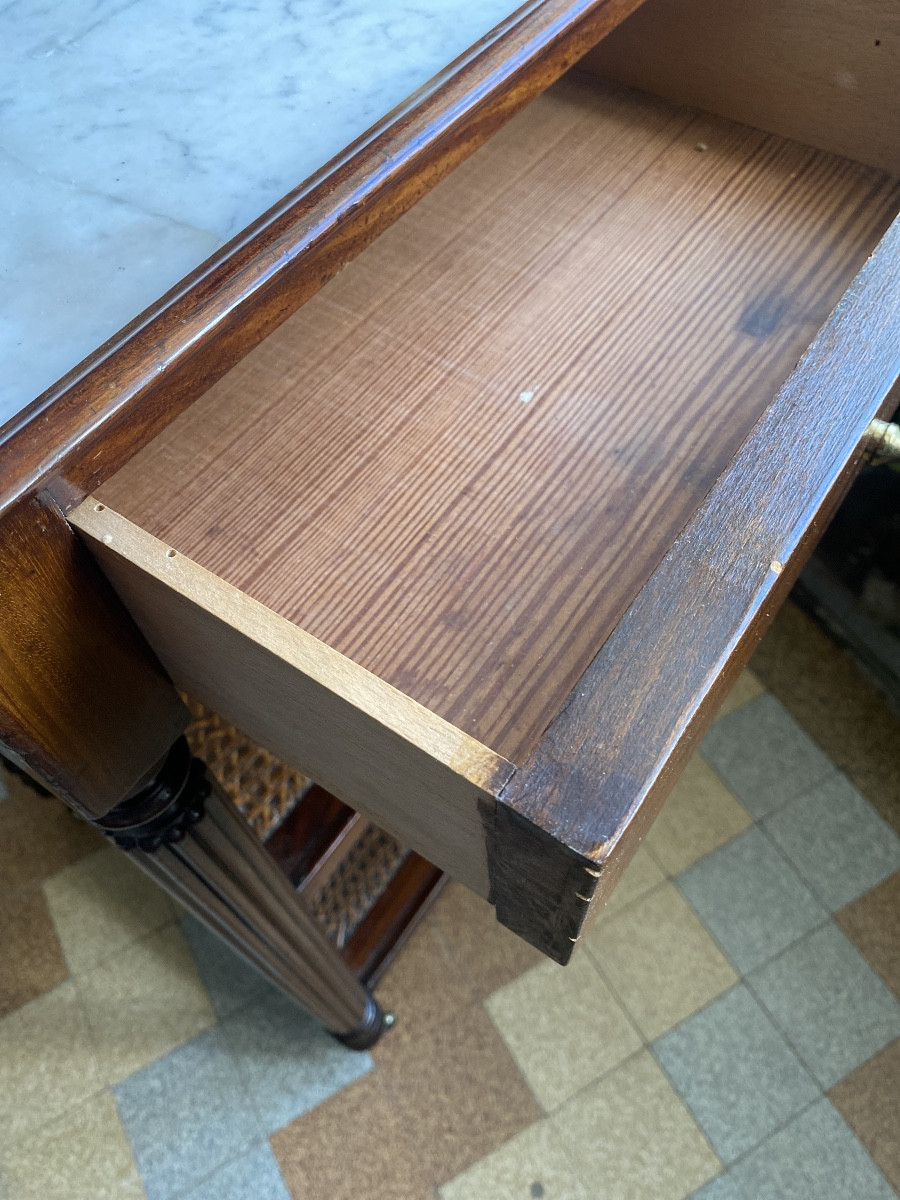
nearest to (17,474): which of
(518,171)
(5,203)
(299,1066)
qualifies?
(5,203)

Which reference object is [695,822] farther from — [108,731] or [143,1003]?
[108,731]

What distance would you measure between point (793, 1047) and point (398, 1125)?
0.45m

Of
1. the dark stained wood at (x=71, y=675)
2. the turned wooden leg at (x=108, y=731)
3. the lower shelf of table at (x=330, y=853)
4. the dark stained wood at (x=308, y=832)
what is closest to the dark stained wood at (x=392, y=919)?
the lower shelf of table at (x=330, y=853)

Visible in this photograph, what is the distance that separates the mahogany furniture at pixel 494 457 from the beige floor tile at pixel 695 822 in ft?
2.37

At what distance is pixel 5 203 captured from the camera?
1.43 ft

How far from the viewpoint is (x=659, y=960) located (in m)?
1.14

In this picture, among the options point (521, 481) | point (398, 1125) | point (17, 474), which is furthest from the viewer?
point (398, 1125)

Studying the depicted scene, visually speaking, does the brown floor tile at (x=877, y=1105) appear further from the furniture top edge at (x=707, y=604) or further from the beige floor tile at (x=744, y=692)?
the furniture top edge at (x=707, y=604)

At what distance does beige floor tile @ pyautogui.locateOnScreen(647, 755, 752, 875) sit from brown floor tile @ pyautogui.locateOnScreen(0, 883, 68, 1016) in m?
0.75

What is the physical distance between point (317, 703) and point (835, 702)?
42.8 inches

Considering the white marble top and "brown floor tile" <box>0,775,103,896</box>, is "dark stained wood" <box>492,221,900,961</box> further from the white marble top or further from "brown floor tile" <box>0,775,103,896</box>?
"brown floor tile" <box>0,775,103,896</box>

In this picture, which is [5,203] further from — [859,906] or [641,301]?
[859,906]

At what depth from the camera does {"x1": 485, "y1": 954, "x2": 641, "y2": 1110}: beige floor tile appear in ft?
3.56

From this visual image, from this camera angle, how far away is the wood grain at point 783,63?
585 millimetres
